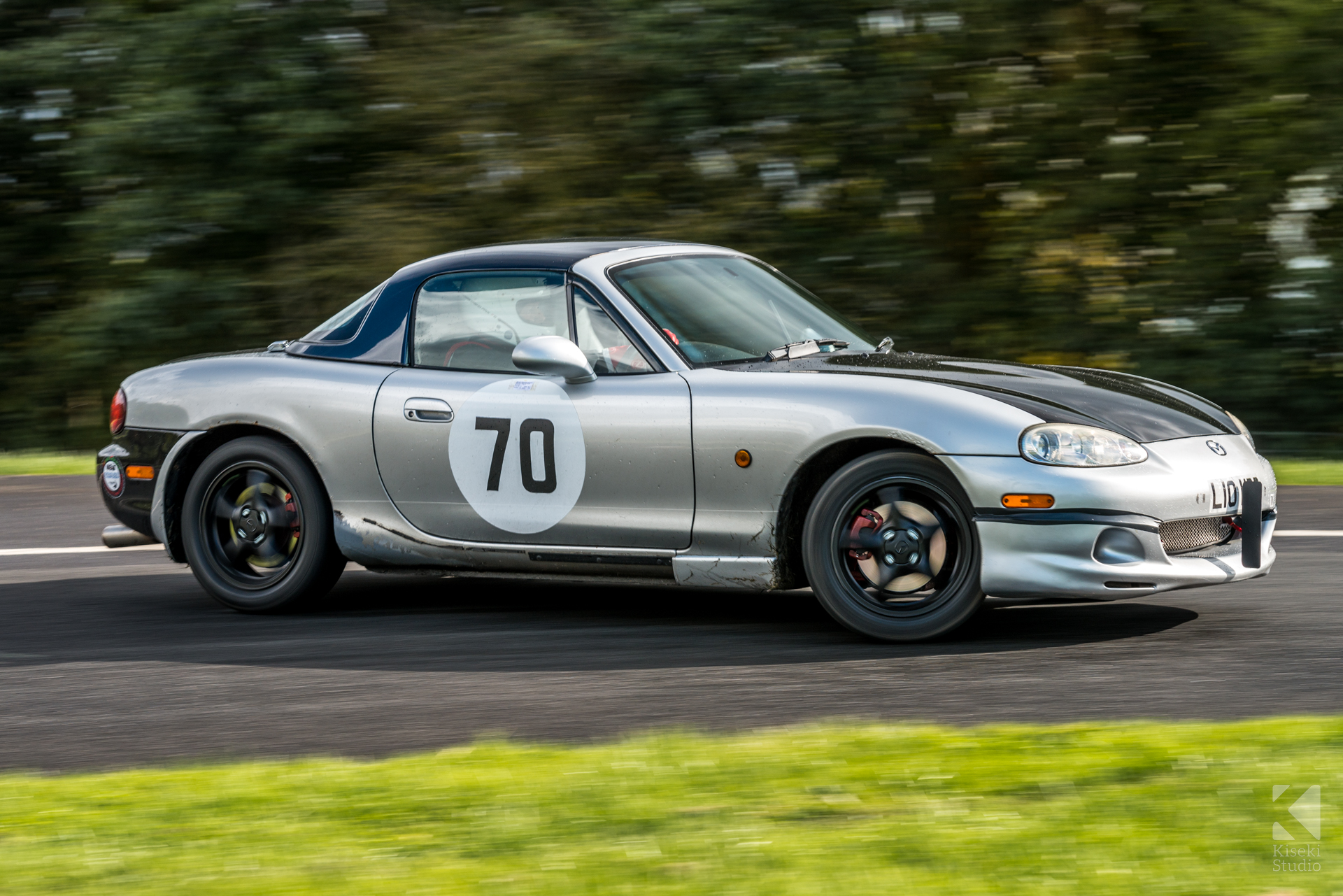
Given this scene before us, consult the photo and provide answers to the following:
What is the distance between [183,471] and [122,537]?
606 millimetres

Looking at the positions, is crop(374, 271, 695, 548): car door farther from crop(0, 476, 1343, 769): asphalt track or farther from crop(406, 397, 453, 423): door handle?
crop(0, 476, 1343, 769): asphalt track

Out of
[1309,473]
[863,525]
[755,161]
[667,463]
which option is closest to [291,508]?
[667,463]

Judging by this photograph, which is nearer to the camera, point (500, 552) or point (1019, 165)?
point (500, 552)

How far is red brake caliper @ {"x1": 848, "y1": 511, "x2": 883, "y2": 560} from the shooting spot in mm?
5785

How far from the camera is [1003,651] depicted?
18.6ft

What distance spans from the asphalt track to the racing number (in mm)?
583

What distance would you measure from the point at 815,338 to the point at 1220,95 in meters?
8.71

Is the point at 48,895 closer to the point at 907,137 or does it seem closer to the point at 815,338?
the point at 815,338

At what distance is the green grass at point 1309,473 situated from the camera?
34.2ft

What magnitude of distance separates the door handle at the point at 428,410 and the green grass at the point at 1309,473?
231 inches

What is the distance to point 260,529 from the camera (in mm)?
7078

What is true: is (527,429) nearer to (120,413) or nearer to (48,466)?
(120,413)

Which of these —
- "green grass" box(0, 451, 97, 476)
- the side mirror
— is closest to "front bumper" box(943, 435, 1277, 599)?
the side mirror

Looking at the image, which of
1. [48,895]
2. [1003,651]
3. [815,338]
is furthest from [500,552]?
[48,895]
